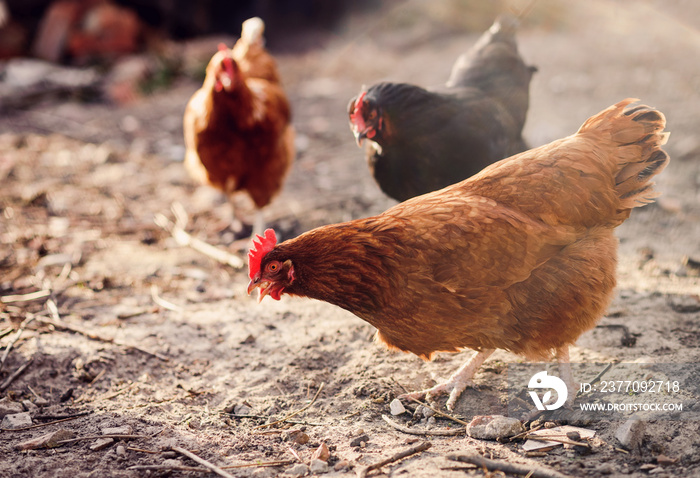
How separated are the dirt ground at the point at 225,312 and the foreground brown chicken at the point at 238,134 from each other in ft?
1.34

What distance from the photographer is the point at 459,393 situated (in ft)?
8.29

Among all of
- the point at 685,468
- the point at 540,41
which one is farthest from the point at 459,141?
the point at 540,41

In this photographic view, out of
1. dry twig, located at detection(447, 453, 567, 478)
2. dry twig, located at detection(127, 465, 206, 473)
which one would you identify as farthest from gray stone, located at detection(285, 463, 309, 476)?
dry twig, located at detection(447, 453, 567, 478)

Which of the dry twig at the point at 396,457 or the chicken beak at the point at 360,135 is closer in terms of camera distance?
the dry twig at the point at 396,457

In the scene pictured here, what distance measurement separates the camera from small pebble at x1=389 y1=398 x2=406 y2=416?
2.46 meters

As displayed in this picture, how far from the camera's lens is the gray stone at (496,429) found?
219 cm

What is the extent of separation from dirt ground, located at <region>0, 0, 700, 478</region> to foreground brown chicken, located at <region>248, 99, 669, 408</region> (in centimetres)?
45

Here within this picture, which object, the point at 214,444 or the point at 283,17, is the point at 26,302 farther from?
the point at 283,17

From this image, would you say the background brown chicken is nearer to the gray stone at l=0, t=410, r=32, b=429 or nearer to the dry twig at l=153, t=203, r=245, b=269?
the dry twig at l=153, t=203, r=245, b=269

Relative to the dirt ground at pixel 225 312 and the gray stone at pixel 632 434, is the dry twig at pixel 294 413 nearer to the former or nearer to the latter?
the dirt ground at pixel 225 312

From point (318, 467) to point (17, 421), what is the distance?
4.44 ft

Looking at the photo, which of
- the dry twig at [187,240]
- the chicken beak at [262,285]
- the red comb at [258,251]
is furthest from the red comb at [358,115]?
the dry twig at [187,240]

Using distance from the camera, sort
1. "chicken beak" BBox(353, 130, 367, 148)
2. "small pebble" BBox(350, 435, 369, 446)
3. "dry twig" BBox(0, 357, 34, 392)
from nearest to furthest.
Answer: "small pebble" BBox(350, 435, 369, 446)
"dry twig" BBox(0, 357, 34, 392)
"chicken beak" BBox(353, 130, 367, 148)

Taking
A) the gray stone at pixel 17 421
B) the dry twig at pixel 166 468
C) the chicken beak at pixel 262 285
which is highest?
the chicken beak at pixel 262 285
